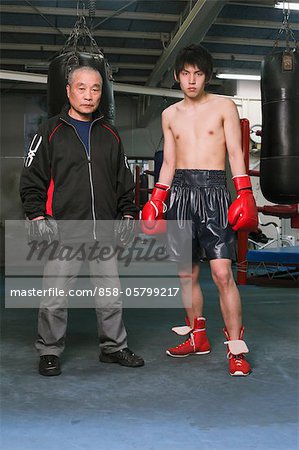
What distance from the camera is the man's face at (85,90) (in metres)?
2.54

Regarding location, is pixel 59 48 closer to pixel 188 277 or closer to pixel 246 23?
pixel 246 23

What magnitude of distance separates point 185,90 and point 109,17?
4.68 meters

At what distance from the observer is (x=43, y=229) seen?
2.47 m

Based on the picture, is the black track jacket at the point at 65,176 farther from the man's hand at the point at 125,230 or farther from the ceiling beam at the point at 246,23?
the ceiling beam at the point at 246,23

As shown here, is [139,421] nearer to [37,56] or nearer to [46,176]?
[46,176]

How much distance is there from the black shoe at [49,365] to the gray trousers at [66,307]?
4 centimetres

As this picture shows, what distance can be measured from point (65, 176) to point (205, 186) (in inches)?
26.1

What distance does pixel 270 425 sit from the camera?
1.84 m

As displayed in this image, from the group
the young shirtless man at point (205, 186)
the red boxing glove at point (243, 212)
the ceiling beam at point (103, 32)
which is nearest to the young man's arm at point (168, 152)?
the young shirtless man at point (205, 186)

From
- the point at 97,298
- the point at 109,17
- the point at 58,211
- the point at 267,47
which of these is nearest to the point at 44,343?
the point at 97,298

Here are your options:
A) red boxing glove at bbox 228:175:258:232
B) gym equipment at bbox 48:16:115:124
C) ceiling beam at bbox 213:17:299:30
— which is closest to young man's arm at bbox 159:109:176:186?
red boxing glove at bbox 228:175:258:232

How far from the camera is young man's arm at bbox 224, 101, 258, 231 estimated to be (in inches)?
97.2

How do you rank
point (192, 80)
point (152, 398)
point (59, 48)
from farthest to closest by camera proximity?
point (59, 48) < point (192, 80) < point (152, 398)

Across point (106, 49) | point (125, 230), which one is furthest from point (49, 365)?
point (106, 49)
